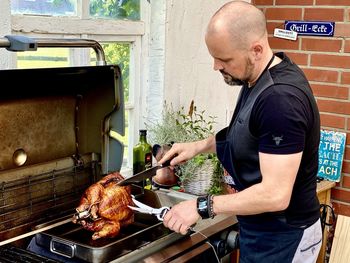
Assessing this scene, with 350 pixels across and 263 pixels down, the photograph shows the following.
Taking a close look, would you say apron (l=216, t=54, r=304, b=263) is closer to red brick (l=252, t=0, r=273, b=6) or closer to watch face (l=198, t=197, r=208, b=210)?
watch face (l=198, t=197, r=208, b=210)

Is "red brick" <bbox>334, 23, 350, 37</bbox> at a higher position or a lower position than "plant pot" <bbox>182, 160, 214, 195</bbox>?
higher

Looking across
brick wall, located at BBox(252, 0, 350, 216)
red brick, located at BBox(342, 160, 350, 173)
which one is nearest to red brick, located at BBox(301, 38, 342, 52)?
brick wall, located at BBox(252, 0, 350, 216)

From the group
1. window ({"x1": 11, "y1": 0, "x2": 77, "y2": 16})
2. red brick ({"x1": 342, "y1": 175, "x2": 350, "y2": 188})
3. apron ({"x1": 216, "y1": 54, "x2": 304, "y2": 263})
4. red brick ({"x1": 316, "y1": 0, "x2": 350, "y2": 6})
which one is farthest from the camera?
red brick ({"x1": 342, "y1": 175, "x2": 350, "y2": 188})

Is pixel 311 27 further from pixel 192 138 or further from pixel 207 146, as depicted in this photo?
pixel 207 146

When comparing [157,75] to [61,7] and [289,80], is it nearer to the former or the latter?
[61,7]

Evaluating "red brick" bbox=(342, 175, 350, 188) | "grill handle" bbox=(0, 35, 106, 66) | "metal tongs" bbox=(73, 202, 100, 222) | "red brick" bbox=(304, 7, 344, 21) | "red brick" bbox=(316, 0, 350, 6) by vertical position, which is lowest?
"red brick" bbox=(342, 175, 350, 188)

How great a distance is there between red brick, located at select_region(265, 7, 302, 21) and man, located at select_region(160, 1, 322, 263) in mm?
904

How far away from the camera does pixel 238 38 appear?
1.40 metres

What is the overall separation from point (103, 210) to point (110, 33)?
90cm

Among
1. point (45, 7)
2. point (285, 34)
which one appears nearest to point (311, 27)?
point (285, 34)

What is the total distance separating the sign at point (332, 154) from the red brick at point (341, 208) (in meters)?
0.13

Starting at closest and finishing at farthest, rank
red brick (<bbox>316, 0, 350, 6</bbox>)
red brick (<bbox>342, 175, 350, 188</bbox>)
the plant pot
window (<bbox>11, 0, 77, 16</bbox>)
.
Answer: window (<bbox>11, 0, 77, 16</bbox>) → the plant pot → red brick (<bbox>316, 0, 350, 6</bbox>) → red brick (<bbox>342, 175, 350, 188</bbox>)

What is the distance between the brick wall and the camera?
2.29 meters

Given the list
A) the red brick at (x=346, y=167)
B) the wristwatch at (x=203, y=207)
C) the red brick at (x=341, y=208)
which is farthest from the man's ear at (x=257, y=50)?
the red brick at (x=341, y=208)
